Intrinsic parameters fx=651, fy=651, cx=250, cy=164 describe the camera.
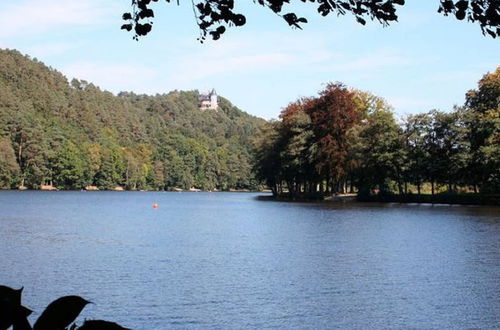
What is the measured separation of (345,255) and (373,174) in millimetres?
49835

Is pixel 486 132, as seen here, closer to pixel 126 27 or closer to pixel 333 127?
pixel 333 127

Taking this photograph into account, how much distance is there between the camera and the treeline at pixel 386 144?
64625 mm

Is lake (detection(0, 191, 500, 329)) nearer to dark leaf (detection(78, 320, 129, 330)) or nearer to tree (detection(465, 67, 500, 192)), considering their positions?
dark leaf (detection(78, 320, 129, 330))

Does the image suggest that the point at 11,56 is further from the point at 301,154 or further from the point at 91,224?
the point at 91,224

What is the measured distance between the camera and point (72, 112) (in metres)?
144

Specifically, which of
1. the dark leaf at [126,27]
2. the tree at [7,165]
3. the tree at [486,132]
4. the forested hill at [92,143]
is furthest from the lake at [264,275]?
the forested hill at [92,143]

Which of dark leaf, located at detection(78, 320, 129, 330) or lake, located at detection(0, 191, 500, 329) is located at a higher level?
A: dark leaf, located at detection(78, 320, 129, 330)

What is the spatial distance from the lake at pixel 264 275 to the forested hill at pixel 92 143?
87934 millimetres

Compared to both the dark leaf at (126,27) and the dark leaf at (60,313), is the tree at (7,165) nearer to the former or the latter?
the dark leaf at (126,27)

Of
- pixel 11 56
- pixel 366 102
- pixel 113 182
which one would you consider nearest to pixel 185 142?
pixel 113 182

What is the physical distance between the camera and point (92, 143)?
5536 inches

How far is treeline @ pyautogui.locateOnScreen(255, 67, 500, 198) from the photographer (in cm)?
6462

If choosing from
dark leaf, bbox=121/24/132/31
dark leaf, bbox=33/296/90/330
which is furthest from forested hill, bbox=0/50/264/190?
dark leaf, bbox=33/296/90/330

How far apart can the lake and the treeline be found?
3037cm
